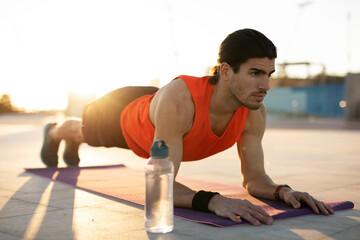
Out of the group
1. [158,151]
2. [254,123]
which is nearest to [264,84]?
[254,123]

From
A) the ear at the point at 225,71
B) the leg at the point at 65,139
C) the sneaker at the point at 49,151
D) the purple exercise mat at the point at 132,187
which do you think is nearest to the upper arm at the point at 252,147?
the purple exercise mat at the point at 132,187

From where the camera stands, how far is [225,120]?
3361mm

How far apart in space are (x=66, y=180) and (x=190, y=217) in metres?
2.01

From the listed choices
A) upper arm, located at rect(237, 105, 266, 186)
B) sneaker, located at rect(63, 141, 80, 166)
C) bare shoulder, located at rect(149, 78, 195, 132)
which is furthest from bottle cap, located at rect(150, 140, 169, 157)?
sneaker, located at rect(63, 141, 80, 166)

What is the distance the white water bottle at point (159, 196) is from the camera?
2.44 m

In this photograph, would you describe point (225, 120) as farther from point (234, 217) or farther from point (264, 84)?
point (234, 217)

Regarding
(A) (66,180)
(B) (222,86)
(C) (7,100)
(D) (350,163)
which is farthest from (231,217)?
(C) (7,100)

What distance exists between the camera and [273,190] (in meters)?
3.29

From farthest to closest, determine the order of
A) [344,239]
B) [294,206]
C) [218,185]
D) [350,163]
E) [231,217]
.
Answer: [350,163] → [218,185] → [294,206] → [231,217] → [344,239]

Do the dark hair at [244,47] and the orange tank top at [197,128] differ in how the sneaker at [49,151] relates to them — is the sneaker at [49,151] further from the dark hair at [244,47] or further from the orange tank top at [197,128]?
the dark hair at [244,47]

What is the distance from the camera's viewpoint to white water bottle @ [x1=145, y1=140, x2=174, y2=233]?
2.44 m

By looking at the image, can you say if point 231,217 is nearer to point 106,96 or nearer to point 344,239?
point 344,239

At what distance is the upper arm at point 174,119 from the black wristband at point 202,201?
22cm

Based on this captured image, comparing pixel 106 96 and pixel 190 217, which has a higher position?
pixel 106 96
